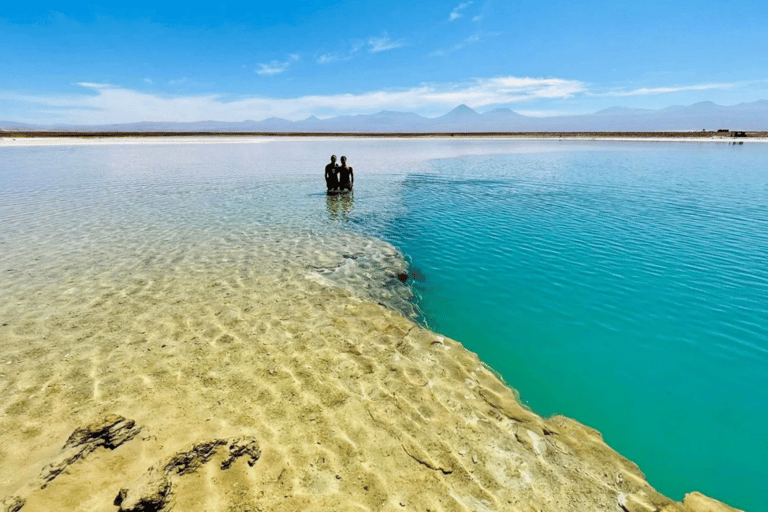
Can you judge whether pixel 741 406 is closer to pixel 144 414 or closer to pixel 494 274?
pixel 494 274

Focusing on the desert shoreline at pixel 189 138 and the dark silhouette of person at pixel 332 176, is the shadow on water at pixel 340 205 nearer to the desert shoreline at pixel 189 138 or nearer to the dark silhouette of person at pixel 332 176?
the dark silhouette of person at pixel 332 176

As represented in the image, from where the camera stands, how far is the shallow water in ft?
18.8

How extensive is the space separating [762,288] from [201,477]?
45.4ft

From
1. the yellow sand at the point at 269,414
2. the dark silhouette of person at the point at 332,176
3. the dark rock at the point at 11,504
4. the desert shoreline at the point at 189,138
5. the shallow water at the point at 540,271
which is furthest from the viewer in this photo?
the desert shoreline at the point at 189,138

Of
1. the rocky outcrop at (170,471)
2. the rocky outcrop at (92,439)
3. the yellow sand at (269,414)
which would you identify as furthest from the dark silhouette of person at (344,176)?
the rocky outcrop at (170,471)

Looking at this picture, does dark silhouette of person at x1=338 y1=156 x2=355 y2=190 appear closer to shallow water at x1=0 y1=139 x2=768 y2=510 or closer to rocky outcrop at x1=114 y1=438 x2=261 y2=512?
shallow water at x1=0 y1=139 x2=768 y2=510

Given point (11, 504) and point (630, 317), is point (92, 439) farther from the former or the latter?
point (630, 317)

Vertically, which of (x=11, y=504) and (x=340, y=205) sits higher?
(x=340, y=205)

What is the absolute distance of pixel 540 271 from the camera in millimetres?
10766

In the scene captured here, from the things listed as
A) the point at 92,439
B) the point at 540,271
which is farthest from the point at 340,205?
the point at 92,439

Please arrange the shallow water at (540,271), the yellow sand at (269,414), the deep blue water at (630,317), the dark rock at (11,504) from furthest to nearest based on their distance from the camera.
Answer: the shallow water at (540,271) → the deep blue water at (630,317) → the yellow sand at (269,414) → the dark rock at (11,504)

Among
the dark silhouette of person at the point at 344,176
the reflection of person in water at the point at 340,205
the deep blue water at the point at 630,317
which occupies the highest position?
the dark silhouette of person at the point at 344,176

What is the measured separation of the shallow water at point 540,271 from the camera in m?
5.72

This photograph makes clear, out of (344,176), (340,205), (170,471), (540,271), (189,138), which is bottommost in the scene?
(170,471)
